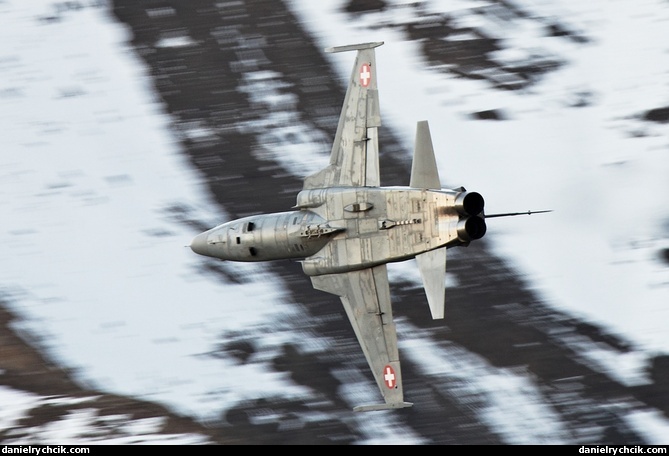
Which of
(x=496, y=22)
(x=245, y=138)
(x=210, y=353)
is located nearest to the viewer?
(x=210, y=353)

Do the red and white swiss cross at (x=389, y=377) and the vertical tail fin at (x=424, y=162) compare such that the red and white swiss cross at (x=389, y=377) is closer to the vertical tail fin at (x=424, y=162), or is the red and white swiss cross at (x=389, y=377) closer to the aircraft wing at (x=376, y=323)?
the aircraft wing at (x=376, y=323)

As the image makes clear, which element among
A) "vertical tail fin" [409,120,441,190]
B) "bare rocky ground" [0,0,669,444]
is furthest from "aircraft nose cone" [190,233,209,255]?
"vertical tail fin" [409,120,441,190]

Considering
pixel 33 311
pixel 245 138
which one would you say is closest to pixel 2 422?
pixel 33 311

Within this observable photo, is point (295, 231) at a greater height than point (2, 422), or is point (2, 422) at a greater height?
point (295, 231)

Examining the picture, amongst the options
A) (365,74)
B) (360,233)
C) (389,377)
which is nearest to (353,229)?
(360,233)

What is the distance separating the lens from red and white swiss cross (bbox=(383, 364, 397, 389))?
39.7 meters

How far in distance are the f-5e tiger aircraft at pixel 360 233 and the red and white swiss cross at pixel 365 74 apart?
4 cm

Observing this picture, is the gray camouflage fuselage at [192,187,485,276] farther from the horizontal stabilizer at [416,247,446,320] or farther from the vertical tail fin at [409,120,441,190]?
the vertical tail fin at [409,120,441,190]

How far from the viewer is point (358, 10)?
62250 mm

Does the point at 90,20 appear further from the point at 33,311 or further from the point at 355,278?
the point at 355,278

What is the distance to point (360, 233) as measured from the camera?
128 ft

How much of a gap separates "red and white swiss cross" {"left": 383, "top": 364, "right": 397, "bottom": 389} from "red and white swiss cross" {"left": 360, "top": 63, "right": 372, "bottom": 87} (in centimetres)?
1021
